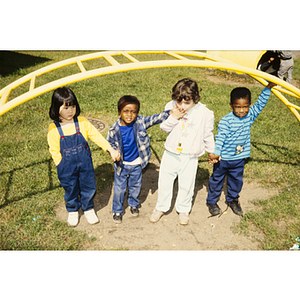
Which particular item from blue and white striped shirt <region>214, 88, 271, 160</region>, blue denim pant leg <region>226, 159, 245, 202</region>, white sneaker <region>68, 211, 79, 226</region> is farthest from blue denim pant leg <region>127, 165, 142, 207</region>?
blue denim pant leg <region>226, 159, 245, 202</region>

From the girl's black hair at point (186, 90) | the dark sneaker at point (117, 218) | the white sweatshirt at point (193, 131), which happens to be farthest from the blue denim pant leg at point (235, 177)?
the dark sneaker at point (117, 218)

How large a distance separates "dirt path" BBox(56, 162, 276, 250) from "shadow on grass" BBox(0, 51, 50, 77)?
8276mm

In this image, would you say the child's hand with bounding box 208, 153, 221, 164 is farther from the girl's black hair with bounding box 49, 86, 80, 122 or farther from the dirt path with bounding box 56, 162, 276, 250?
the girl's black hair with bounding box 49, 86, 80, 122

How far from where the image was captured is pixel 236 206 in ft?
12.6

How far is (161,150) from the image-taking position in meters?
5.20

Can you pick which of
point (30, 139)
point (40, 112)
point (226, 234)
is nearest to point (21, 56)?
point (40, 112)

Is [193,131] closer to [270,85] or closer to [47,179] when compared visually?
[270,85]

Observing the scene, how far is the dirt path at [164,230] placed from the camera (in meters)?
3.28

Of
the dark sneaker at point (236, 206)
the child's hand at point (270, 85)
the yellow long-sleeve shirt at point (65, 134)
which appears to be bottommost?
the dark sneaker at point (236, 206)

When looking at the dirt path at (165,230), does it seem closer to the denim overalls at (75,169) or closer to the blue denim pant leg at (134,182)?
the blue denim pant leg at (134,182)

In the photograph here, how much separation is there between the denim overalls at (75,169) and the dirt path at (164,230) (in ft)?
1.35

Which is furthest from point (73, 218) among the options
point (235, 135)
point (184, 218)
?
point (235, 135)

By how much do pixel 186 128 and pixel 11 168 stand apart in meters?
3.11

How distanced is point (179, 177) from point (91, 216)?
49.9 inches
